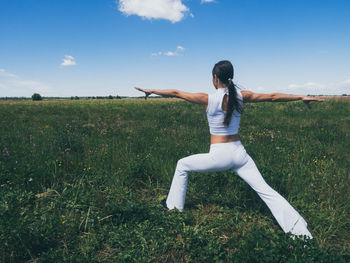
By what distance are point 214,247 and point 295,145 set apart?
13.6 feet

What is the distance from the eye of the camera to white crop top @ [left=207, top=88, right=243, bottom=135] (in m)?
2.56

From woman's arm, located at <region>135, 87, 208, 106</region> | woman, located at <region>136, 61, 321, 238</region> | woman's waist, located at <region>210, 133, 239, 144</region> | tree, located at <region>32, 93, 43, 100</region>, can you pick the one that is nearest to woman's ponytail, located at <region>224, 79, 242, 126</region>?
woman, located at <region>136, 61, 321, 238</region>

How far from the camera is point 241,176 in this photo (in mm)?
2641

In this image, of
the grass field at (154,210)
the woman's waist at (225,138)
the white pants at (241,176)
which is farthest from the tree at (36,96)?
the woman's waist at (225,138)

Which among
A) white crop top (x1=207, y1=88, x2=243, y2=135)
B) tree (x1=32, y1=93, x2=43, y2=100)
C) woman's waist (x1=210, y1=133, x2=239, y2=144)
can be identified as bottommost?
woman's waist (x1=210, y1=133, x2=239, y2=144)

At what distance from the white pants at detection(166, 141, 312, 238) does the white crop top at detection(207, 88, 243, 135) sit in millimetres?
177

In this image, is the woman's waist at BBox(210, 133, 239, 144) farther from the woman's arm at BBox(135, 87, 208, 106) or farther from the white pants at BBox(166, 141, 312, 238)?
the woman's arm at BBox(135, 87, 208, 106)

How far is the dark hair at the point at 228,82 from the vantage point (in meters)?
2.49

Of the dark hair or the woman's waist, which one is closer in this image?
the dark hair

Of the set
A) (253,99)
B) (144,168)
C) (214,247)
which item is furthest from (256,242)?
(144,168)

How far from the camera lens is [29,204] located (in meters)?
3.02

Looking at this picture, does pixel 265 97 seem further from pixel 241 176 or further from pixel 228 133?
pixel 241 176

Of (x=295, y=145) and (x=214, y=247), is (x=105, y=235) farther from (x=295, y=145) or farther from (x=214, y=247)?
(x=295, y=145)

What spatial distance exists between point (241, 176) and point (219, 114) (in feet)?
2.84
